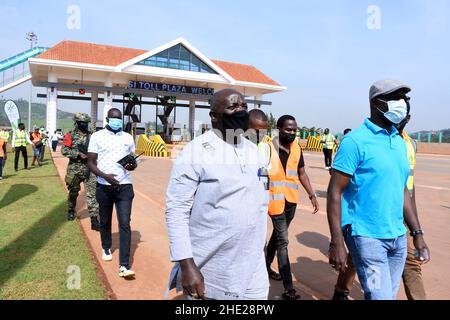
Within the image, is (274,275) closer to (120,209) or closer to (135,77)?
(120,209)

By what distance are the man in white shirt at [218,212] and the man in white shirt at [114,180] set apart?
6.55 feet

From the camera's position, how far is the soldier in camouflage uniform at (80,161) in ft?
18.6

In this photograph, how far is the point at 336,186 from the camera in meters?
2.43

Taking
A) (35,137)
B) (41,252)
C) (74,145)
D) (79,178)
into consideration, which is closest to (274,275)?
(41,252)

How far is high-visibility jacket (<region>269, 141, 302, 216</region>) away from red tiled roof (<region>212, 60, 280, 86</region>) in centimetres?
2950

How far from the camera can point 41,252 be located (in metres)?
4.52

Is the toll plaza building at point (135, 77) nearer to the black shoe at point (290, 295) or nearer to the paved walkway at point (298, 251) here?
the paved walkway at point (298, 251)

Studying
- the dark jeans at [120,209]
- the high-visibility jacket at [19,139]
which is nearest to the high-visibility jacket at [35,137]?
the high-visibility jacket at [19,139]

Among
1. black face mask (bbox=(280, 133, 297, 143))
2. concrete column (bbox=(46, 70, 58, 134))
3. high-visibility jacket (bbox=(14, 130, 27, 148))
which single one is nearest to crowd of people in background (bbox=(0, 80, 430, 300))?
black face mask (bbox=(280, 133, 297, 143))

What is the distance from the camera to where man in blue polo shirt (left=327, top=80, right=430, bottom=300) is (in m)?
2.35

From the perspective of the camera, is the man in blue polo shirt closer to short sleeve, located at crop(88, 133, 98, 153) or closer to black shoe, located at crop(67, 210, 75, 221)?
short sleeve, located at crop(88, 133, 98, 153)

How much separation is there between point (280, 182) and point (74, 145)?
3.55 m
